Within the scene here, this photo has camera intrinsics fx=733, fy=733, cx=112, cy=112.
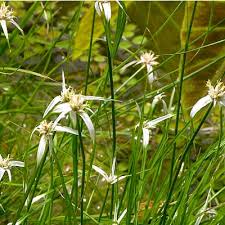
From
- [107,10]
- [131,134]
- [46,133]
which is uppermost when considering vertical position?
[107,10]

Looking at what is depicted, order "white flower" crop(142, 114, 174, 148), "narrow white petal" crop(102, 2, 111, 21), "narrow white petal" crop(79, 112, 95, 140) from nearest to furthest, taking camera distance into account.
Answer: "narrow white petal" crop(79, 112, 95, 140)
"narrow white petal" crop(102, 2, 111, 21)
"white flower" crop(142, 114, 174, 148)

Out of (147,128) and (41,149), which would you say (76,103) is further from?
(147,128)

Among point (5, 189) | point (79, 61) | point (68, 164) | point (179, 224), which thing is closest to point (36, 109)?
point (5, 189)

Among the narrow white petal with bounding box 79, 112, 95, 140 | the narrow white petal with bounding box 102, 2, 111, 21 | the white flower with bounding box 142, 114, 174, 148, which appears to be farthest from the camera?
the white flower with bounding box 142, 114, 174, 148

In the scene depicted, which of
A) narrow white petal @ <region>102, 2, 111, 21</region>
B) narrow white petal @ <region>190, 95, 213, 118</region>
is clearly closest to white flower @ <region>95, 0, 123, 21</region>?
narrow white petal @ <region>102, 2, 111, 21</region>

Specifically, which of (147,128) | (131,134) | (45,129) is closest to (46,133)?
(45,129)

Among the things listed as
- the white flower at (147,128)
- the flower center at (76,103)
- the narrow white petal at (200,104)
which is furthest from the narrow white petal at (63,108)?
the white flower at (147,128)

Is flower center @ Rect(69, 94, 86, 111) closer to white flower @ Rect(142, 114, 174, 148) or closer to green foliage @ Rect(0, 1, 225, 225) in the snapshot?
green foliage @ Rect(0, 1, 225, 225)

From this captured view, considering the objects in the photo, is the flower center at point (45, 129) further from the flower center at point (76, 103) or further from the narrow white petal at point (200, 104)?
the narrow white petal at point (200, 104)

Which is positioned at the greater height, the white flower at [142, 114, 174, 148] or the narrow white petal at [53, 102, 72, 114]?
the narrow white petal at [53, 102, 72, 114]

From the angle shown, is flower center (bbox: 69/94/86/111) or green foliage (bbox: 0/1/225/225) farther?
green foliage (bbox: 0/1/225/225)

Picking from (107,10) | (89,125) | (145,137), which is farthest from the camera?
(145,137)
